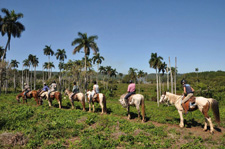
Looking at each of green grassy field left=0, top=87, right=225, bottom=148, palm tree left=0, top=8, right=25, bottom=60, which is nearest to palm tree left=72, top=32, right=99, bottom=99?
palm tree left=0, top=8, right=25, bottom=60

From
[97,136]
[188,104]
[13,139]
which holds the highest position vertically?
[188,104]

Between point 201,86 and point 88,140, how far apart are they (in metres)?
56.7

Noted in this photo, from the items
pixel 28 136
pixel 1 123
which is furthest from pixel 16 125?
pixel 28 136

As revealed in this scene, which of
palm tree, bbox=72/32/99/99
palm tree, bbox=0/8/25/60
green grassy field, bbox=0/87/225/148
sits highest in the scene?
palm tree, bbox=0/8/25/60

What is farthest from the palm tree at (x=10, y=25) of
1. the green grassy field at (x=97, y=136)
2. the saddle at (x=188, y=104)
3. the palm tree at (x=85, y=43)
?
the saddle at (x=188, y=104)

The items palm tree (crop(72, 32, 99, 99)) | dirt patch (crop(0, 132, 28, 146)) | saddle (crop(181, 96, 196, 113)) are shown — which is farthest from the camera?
palm tree (crop(72, 32, 99, 99))

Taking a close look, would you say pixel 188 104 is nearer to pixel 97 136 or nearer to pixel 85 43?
pixel 97 136

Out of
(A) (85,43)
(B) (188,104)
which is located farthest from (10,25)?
(B) (188,104)

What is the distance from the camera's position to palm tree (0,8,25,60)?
30906mm

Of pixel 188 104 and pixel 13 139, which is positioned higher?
pixel 188 104

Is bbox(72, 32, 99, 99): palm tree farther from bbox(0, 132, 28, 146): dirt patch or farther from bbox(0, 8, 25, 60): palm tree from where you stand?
bbox(0, 132, 28, 146): dirt patch

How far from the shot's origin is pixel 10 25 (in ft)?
102

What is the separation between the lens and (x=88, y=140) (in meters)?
7.11

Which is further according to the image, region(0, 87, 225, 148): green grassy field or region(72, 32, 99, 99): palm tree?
region(72, 32, 99, 99): palm tree
